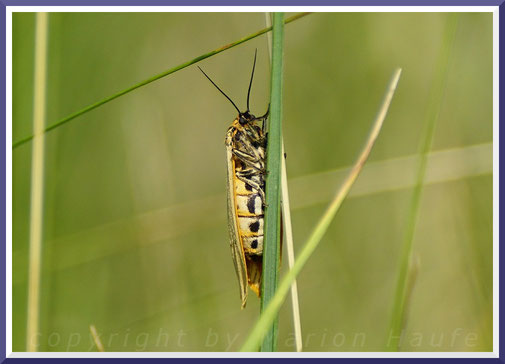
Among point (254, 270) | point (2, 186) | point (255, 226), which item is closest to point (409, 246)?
point (255, 226)

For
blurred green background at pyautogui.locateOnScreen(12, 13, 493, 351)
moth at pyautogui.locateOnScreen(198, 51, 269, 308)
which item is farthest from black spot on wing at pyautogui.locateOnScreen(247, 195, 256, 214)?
blurred green background at pyautogui.locateOnScreen(12, 13, 493, 351)

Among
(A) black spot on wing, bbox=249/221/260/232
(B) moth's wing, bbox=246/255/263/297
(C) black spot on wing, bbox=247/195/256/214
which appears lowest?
(B) moth's wing, bbox=246/255/263/297

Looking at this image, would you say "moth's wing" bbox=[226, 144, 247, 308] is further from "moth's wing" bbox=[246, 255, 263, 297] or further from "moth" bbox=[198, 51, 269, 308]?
"moth's wing" bbox=[246, 255, 263, 297]

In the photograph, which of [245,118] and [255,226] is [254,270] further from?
[245,118]

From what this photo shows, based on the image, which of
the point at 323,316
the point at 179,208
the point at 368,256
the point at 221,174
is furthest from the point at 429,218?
the point at 179,208

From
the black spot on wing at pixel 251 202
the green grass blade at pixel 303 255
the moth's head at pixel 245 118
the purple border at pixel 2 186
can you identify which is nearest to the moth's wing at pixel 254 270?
the black spot on wing at pixel 251 202

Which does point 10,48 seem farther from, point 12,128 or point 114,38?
point 114,38
